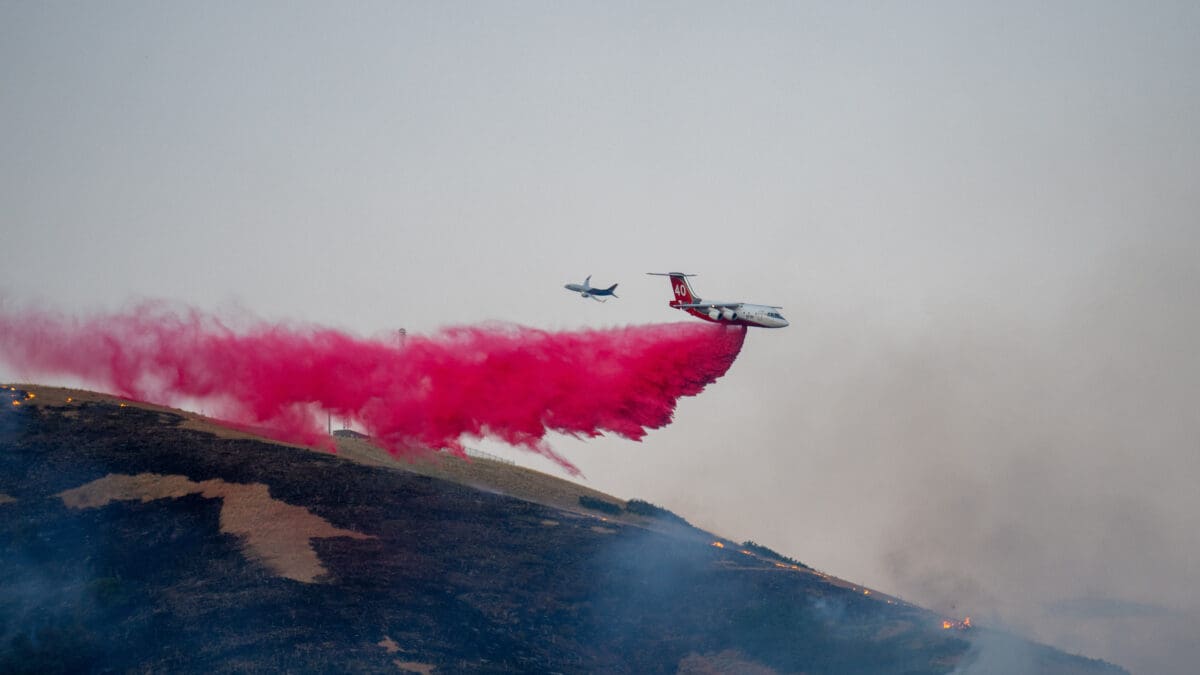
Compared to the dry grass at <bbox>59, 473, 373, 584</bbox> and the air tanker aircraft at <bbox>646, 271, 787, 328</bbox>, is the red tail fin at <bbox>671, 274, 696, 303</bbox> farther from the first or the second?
the dry grass at <bbox>59, 473, 373, 584</bbox>

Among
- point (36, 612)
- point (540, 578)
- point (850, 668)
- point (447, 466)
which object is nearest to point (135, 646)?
point (36, 612)

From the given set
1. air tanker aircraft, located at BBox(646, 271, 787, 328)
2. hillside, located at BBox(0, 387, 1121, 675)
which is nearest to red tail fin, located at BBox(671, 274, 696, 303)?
air tanker aircraft, located at BBox(646, 271, 787, 328)

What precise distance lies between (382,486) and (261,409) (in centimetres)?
1075

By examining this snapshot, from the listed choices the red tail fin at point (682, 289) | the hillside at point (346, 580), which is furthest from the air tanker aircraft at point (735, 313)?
the hillside at point (346, 580)

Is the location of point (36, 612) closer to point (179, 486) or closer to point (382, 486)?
point (179, 486)

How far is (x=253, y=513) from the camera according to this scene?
78.9m

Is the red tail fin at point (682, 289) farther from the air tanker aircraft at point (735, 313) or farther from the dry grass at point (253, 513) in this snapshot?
the dry grass at point (253, 513)

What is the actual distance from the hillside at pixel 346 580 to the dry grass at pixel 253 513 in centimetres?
16

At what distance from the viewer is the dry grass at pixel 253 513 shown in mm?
73938

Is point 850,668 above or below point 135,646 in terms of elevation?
above

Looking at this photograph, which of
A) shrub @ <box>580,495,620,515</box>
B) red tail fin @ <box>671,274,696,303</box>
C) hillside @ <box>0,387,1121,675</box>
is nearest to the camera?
hillside @ <box>0,387,1121,675</box>

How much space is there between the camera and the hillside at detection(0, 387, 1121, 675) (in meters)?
65.6

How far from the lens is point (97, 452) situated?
277 ft

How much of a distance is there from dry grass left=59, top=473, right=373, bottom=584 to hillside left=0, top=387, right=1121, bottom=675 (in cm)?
16
